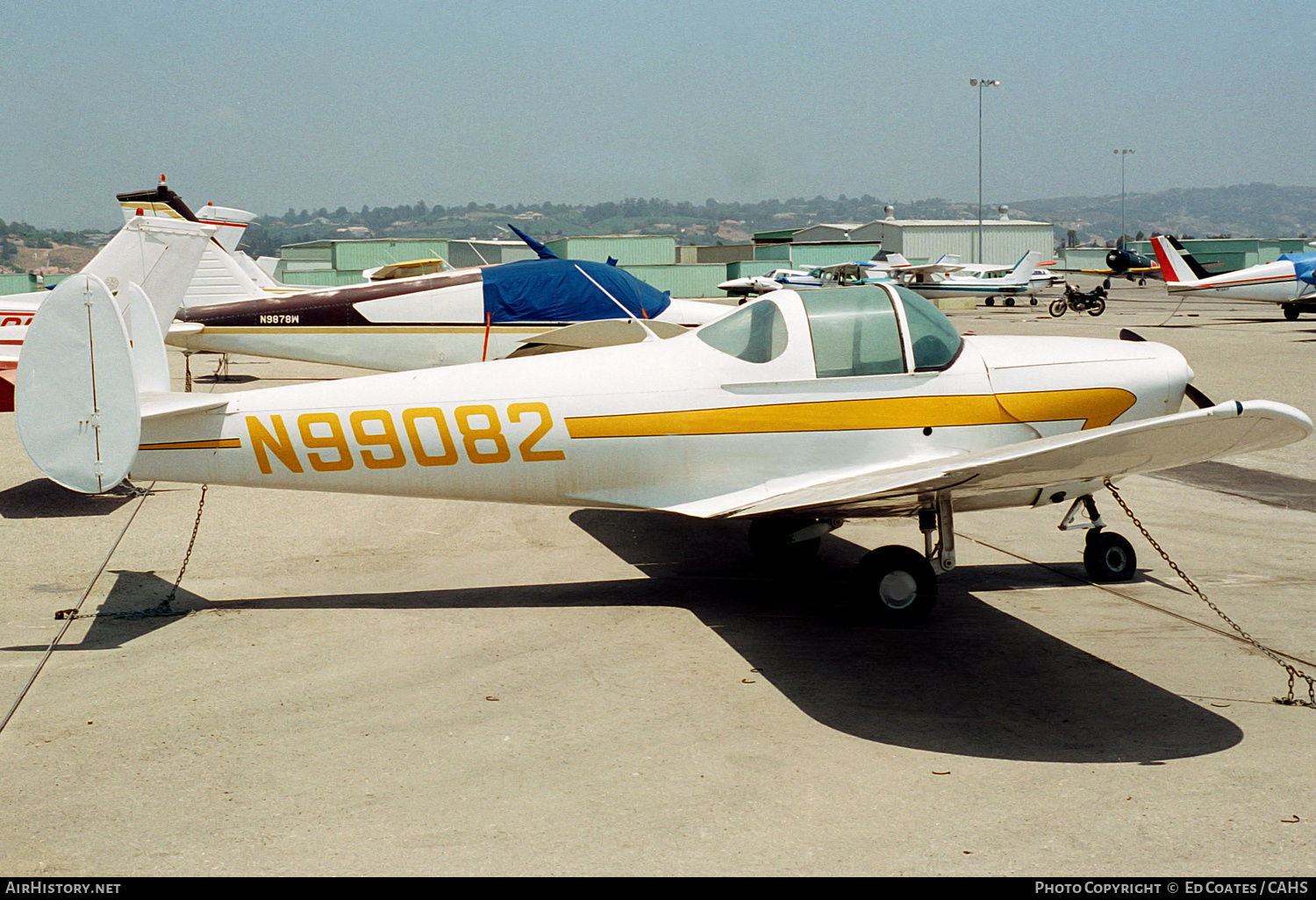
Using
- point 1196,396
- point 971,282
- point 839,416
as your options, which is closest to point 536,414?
point 839,416

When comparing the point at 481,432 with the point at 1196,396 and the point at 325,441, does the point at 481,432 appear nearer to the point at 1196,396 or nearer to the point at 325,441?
the point at 325,441

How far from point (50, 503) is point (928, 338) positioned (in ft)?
27.4

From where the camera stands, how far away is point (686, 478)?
6.90 metres

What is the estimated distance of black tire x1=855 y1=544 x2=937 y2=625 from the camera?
6668 mm

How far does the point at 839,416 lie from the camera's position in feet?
22.3

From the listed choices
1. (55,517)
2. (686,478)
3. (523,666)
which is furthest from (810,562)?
(55,517)

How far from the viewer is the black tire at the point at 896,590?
21.9 feet

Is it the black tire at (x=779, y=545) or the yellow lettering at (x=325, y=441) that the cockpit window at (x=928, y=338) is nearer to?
the black tire at (x=779, y=545)

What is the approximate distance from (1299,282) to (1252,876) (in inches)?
1541

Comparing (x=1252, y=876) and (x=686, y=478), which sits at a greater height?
(x=686, y=478)

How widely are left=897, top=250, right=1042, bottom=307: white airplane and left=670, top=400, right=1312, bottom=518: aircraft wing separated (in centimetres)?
4496

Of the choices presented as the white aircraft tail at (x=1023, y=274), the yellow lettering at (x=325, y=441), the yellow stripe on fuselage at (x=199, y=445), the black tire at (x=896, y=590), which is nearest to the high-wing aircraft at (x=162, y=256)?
the yellow stripe on fuselage at (x=199, y=445)

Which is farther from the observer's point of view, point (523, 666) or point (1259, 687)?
point (523, 666)
